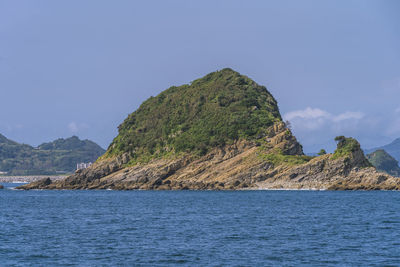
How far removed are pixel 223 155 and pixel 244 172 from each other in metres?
13.4

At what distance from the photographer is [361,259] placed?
142 ft

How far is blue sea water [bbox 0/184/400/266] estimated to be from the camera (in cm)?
4306

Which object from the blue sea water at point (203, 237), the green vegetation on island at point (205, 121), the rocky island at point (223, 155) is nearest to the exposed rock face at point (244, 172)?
the rocky island at point (223, 155)

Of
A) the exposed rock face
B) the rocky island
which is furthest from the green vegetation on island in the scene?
the exposed rock face

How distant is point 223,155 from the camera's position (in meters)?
164

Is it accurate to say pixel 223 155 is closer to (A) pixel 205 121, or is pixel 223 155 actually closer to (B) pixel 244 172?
(B) pixel 244 172

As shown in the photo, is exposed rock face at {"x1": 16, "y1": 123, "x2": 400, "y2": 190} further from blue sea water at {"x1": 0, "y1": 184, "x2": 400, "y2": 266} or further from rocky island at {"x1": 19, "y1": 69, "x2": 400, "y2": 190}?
blue sea water at {"x1": 0, "y1": 184, "x2": 400, "y2": 266}

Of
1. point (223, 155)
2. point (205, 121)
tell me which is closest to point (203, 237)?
point (223, 155)

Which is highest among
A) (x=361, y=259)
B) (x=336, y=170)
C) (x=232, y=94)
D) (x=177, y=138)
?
(x=232, y=94)

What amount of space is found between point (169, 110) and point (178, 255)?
503ft

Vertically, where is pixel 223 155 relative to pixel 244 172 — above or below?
above

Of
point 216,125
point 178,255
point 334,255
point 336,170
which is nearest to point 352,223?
point 334,255

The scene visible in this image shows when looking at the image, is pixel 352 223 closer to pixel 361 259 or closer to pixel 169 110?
pixel 361 259

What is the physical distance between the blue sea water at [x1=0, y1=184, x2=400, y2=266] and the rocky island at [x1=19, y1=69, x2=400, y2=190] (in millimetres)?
61018
